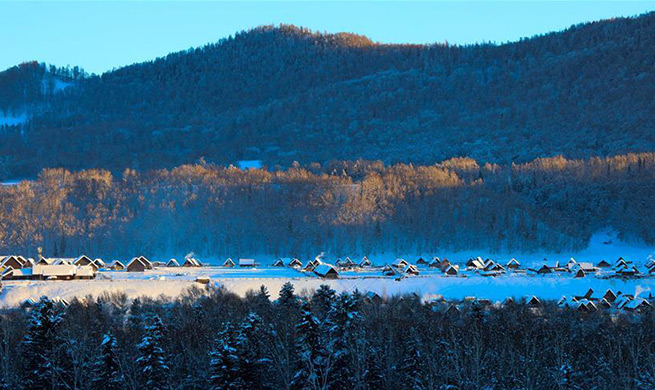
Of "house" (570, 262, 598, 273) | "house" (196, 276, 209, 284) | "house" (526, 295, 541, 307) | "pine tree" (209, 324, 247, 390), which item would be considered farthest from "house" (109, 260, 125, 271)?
"pine tree" (209, 324, 247, 390)

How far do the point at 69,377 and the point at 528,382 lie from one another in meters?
22.8

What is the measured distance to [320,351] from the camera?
48.1 meters

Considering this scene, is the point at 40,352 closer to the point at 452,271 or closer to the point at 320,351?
the point at 320,351

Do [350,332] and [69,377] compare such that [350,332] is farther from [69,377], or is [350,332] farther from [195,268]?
[195,268]

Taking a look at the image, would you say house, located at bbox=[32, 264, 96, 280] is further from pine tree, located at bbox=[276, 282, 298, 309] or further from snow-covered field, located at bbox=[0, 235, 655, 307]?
pine tree, located at bbox=[276, 282, 298, 309]

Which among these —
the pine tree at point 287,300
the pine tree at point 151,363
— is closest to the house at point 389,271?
the pine tree at point 287,300

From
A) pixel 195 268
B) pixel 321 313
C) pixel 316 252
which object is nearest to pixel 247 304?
pixel 321 313

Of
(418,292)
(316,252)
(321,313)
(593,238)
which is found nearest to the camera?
(321,313)

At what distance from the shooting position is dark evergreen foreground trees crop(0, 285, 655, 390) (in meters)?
48.4

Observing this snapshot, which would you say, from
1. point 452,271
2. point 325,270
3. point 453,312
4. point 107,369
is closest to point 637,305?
point 453,312

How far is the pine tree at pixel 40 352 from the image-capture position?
50.4m

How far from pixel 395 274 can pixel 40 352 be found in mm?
55885

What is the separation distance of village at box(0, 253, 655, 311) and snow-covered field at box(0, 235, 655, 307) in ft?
0.38

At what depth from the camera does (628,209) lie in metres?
168
